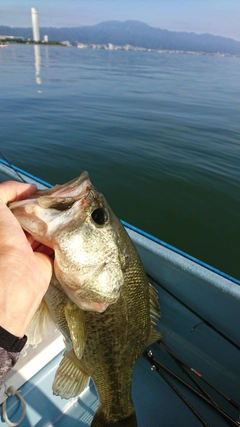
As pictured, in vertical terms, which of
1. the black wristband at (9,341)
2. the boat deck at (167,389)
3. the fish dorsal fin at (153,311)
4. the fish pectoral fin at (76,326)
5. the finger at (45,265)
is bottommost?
the boat deck at (167,389)

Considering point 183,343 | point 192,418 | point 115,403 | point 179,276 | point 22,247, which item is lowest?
point 192,418

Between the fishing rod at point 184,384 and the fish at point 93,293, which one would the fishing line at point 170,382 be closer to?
the fishing rod at point 184,384

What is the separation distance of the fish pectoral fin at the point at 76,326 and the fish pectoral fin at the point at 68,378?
0.33m

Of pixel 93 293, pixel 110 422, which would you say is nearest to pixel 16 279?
pixel 93 293

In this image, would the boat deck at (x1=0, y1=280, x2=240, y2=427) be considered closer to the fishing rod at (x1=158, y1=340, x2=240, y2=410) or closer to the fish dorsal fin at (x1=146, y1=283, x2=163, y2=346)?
the fishing rod at (x1=158, y1=340, x2=240, y2=410)

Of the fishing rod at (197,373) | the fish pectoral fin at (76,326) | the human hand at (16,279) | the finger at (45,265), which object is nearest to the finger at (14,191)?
the human hand at (16,279)

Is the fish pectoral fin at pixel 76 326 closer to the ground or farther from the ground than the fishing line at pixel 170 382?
farther from the ground

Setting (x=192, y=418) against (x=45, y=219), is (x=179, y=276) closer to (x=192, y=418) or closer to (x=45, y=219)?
(x=192, y=418)

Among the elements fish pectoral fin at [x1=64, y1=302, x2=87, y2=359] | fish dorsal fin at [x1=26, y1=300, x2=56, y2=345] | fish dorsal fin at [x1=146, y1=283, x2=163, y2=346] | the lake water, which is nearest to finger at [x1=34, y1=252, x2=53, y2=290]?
fish pectoral fin at [x1=64, y1=302, x2=87, y2=359]

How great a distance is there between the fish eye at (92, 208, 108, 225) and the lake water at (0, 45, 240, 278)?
133 inches

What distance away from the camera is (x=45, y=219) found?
4.52 ft

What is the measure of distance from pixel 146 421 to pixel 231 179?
5.83 metres

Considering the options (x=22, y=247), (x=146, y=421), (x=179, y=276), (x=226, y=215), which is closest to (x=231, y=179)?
(x=226, y=215)

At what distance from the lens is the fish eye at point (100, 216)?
149 centimetres
